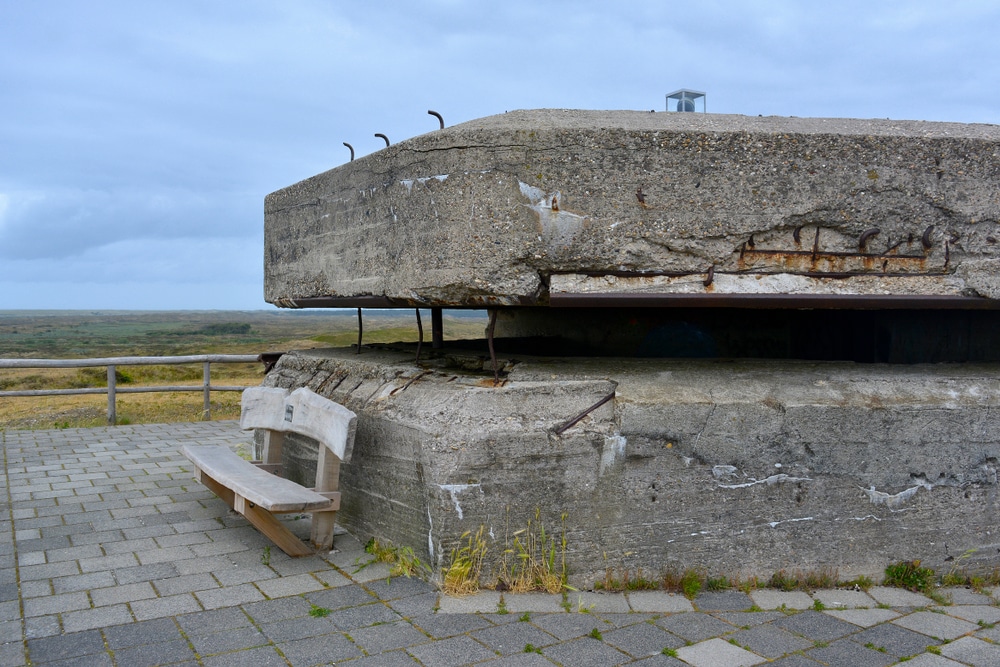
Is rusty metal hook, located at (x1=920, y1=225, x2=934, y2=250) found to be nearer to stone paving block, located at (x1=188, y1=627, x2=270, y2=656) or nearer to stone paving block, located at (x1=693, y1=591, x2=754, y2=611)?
stone paving block, located at (x1=693, y1=591, x2=754, y2=611)

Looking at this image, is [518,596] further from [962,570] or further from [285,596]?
[962,570]

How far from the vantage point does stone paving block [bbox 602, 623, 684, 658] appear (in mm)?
2896

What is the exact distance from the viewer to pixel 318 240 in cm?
475

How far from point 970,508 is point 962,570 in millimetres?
292

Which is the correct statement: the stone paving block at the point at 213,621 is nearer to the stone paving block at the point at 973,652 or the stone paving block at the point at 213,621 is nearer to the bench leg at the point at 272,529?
the bench leg at the point at 272,529

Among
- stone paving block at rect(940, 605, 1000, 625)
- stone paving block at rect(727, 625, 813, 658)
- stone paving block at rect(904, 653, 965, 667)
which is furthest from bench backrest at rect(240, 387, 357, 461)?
stone paving block at rect(940, 605, 1000, 625)

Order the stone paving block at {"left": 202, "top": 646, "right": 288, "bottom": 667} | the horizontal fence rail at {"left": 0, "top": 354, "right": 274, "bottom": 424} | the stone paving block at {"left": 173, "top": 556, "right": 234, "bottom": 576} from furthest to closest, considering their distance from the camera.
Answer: the horizontal fence rail at {"left": 0, "top": 354, "right": 274, "bottom": 424} < the stone paving block at {"left": 173, "top": 556, "right": 234, "bottom": 576} < the stone paving block at {"left": 202, "top": 646, "right": 288, "bottom": 667}

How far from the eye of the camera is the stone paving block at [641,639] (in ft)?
9.50

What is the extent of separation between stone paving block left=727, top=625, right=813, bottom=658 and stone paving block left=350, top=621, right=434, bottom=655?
853 mm

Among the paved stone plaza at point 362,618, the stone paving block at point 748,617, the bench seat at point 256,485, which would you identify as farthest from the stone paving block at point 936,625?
the bench seat at point 256,485

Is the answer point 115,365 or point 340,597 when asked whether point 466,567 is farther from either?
point 115,365

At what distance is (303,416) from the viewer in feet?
14.0

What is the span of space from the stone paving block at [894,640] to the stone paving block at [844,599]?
0.21 meters

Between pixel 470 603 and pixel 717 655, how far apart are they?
997mm
